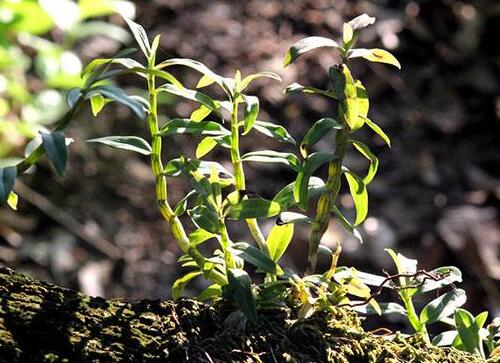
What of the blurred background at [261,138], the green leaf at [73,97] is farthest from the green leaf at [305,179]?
the blurred background at [261,138]

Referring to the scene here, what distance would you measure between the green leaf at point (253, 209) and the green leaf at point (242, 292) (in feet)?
0.19

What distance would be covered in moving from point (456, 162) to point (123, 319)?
9.11 feet

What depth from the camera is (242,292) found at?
88cm

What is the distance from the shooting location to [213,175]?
3.12 feet

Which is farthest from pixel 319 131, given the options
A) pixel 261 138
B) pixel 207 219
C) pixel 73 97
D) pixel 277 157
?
pixel 261 138

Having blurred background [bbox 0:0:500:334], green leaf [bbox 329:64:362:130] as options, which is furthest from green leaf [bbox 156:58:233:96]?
blurred background [bbox 0:0:500:334]

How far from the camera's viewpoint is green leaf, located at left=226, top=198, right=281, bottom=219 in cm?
92

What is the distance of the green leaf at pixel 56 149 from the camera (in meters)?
0.82

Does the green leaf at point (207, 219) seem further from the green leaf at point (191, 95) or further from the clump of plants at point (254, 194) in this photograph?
the green leaf at point (191, 95)

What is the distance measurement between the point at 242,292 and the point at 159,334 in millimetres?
85

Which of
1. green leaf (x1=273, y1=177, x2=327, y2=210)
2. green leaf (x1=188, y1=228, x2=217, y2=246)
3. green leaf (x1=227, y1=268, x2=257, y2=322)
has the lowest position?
green leaf (x1=227, y1=268, x2=257, y2=322)

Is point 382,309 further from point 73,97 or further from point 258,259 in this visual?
point 73,97

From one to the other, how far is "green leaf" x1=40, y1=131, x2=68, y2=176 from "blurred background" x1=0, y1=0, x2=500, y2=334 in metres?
1.55

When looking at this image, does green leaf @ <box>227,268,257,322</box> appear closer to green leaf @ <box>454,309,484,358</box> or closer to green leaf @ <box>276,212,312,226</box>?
green leaf @ <box>276,212,312,226</box>
